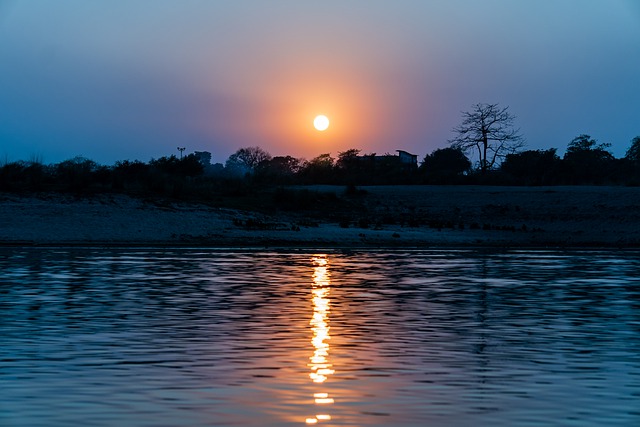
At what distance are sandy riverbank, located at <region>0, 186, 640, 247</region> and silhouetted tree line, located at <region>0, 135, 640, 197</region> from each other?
3522mm

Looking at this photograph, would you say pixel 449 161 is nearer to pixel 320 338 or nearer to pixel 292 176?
pixel 292 176

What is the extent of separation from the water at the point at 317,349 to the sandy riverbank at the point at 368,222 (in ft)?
47.4

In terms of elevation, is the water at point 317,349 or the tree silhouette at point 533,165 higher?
the tree silhouette at point 533,165

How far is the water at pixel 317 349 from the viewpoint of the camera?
321 inches

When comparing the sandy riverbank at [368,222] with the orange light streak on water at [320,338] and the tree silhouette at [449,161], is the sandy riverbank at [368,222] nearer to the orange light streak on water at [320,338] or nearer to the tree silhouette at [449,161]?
the orange light streak on water at [320,338]

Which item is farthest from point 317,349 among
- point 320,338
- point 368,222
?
point 368,222

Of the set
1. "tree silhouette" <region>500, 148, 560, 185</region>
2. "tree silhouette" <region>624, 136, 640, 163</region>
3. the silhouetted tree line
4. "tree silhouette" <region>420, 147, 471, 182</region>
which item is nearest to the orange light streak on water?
the silhouetted tree line

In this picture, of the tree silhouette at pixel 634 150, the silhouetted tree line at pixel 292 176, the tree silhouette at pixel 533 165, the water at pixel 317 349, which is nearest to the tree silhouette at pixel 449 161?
the silhouetted tree line at pixel 292 176

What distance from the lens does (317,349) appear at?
11406 mm

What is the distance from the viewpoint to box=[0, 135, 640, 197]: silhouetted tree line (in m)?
45.3

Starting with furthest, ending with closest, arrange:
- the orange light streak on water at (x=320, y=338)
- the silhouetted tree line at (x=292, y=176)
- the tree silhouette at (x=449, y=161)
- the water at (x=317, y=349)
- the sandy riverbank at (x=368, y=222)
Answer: the tree silhouette at (x=449, y=161) < the silhouetted tree line at (x=292, y=176) < the sandy riverbank at (x=368, y=222) < the orange light streak on water at (x=320, y=338) < the water at (x=317, y=349)

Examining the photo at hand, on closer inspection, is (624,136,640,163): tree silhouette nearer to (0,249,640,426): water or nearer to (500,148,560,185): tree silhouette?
(500,148,560,185): tree silhouette

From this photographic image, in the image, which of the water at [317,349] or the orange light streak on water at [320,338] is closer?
the water at [317,349]

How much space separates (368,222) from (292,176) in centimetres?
2994
